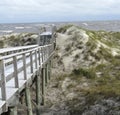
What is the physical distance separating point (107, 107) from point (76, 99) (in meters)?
3.73

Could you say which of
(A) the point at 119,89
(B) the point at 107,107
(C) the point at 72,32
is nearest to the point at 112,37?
(C) the point at 72,32

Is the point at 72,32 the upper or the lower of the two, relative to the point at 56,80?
upper

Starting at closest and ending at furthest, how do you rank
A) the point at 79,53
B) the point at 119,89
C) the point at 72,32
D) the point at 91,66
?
the point at 119,89, the point at 91,66, the point at 79,53, the point at 72,32

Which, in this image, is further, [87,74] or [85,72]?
[85,72]

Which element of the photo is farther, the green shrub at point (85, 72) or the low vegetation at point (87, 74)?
the green shrub at point (85, 72)

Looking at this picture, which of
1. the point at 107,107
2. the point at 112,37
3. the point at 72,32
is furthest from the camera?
the point at 112,37

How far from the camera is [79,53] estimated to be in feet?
116

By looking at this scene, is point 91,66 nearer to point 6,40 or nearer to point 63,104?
point 63,104

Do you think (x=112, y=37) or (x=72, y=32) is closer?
(x=72, y=32)

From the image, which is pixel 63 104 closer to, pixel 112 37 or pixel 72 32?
pixel 72 32

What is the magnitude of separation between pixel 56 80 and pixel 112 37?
17168mm

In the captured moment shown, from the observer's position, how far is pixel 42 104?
2506 centimetres

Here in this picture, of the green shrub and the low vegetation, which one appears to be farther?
the green shrub

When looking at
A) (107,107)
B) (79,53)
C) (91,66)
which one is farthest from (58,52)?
(107,107)
